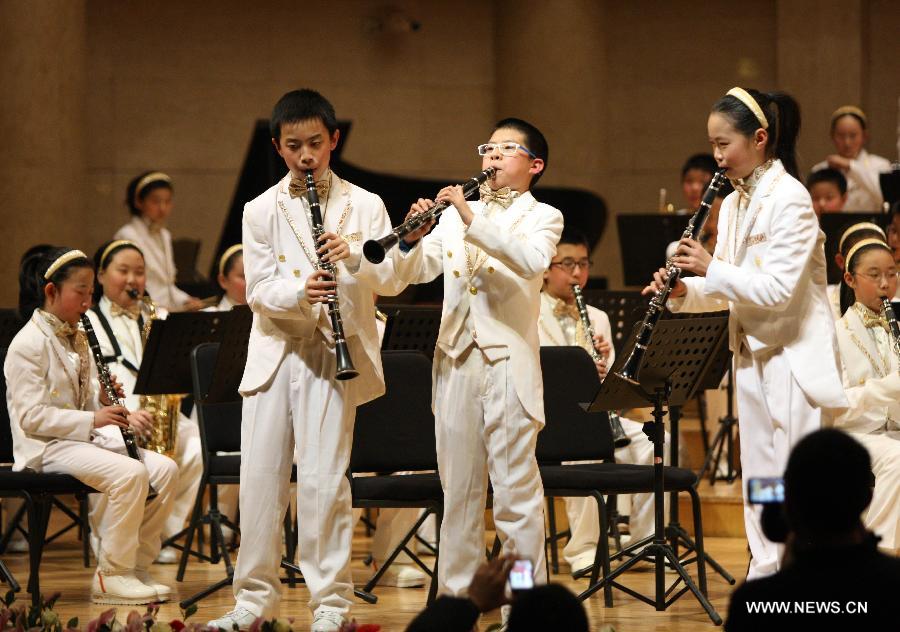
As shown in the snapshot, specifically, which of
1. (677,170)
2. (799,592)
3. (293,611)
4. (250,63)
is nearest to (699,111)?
(677,170)

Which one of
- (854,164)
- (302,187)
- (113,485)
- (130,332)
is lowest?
(113,485)

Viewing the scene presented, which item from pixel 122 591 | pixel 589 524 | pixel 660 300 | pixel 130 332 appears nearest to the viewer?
pixel 660 300

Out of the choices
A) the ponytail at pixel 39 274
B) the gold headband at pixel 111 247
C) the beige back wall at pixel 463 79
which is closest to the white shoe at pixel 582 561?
the ponytail at pixel 39 274

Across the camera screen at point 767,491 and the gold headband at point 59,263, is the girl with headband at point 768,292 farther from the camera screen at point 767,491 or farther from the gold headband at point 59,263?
the gold headband at point 59,263

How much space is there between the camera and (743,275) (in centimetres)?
391

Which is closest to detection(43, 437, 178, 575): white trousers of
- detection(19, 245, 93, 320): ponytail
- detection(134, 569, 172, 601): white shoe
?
detection(134, 569, 172, 601): white shoe

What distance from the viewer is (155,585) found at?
17.7 ft

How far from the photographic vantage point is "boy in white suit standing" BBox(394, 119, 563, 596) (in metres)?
4.27

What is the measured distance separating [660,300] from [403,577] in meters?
1.94

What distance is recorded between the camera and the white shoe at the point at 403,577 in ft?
18.4

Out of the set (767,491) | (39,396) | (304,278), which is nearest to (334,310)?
(304,278)

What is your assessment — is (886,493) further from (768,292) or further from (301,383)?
(301,383)

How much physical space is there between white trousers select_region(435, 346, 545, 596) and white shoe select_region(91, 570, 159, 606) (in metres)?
1.44

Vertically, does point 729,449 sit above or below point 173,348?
below
